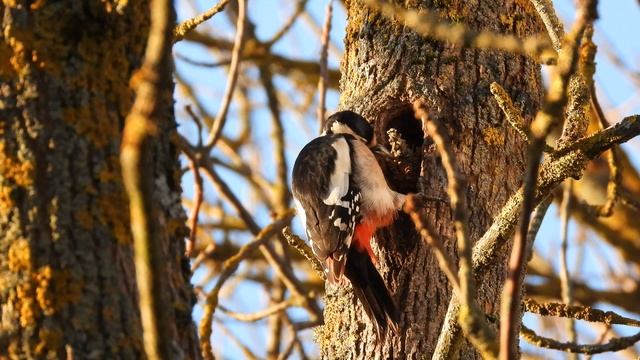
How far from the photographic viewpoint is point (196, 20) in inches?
123

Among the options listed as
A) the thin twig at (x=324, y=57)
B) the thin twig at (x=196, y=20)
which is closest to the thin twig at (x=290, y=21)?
the thin twig at (x=324, y=57)

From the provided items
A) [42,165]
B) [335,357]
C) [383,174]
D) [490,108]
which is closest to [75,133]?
[42,165]

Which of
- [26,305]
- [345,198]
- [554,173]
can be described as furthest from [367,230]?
[26,305]

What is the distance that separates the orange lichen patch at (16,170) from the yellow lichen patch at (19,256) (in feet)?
0.38

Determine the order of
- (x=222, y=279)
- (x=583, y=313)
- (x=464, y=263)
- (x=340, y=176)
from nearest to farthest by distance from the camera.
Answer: (x=464, y=263)
(x=583, y=313)
(x=222, y=279)
(x=340, y=176)

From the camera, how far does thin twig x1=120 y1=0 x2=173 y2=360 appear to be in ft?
4.99

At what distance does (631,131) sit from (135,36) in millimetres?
1196

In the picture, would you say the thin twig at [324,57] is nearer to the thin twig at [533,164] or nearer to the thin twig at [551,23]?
the thin twig at [551,23]

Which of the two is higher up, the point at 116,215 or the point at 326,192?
the point at 326,192

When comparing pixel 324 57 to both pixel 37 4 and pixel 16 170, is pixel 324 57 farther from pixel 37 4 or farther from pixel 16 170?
pixel 16 170

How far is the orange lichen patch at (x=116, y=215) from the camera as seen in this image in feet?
6.63

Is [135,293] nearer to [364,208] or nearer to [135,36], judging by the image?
[135,36]

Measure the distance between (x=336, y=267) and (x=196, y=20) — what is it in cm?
117

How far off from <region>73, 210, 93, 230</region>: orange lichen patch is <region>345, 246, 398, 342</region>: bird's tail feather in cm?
154
